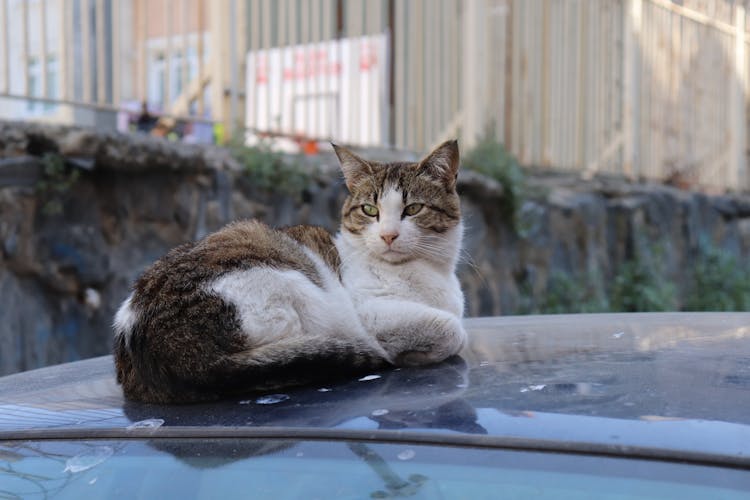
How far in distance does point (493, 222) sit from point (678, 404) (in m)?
5.30

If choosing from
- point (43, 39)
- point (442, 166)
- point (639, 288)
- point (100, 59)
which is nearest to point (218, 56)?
point (100, 59)

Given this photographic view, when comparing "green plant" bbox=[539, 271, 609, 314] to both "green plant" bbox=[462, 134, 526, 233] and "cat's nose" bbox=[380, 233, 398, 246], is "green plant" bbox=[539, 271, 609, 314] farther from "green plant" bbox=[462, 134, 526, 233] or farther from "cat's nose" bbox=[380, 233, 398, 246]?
"cat's nose" bbox=[380, 233, 398, 246]

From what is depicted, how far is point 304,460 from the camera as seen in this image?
1.19m

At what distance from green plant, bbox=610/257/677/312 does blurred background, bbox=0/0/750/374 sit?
0.03 metres

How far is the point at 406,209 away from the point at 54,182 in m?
1.97

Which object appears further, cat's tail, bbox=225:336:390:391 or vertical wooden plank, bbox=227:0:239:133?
vertical wooden plank, bbox=227:0:239:133

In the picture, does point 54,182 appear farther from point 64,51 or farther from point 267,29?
point 267,29

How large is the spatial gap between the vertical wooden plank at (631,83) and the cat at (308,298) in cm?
669

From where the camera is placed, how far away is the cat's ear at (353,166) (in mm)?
2719

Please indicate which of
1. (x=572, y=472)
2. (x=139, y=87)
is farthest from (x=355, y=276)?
(x=139, y=87)

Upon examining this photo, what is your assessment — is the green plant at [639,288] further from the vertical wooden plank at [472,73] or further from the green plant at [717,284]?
the vertical wooden plank at [472,73]

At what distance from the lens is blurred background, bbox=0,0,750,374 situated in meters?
4.02

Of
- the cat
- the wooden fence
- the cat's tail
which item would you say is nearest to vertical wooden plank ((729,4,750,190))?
the wooden fence

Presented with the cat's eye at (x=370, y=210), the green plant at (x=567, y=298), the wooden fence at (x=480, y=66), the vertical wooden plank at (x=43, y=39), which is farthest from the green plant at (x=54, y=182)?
the green plant at (x=567, y=298)
